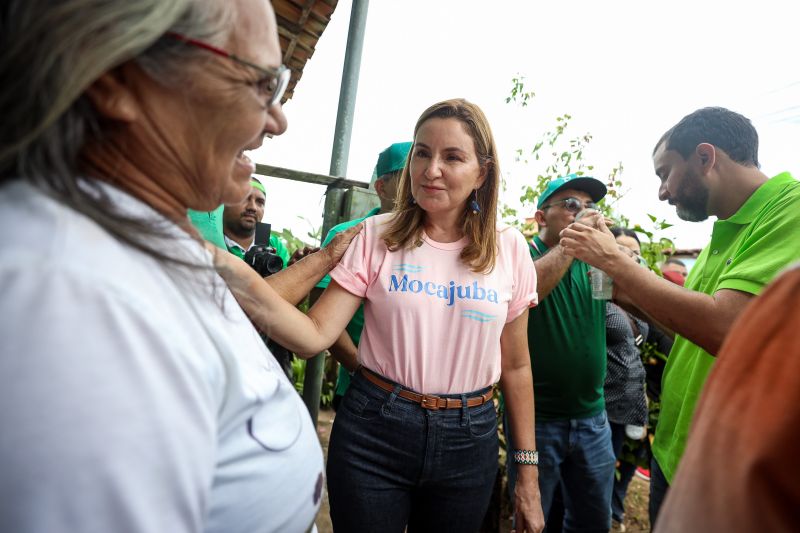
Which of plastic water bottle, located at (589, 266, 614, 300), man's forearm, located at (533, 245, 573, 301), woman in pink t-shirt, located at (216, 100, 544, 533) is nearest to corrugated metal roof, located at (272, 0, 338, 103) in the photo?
woman in pink t-shirt, located at (216, 100, 544, 533)

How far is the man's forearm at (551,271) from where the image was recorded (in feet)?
7.98

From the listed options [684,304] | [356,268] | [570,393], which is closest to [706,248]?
[684,304]

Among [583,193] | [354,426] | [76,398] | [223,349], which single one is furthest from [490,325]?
[583,193]

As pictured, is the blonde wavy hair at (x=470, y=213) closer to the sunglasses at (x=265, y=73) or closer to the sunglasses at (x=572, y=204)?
the sunglasses at (x=265, y=73)

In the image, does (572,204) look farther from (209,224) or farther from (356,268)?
(209,224)

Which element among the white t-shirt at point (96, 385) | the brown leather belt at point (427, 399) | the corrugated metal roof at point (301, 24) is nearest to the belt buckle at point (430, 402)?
the brown leather belt at point (427, 399)

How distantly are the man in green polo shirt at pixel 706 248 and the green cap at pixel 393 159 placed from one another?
1161 mm

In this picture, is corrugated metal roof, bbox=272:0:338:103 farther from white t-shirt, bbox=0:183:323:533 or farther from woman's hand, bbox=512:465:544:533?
woman's hand, bbox=512:465:544:533

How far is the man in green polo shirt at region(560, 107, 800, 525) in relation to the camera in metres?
1.68

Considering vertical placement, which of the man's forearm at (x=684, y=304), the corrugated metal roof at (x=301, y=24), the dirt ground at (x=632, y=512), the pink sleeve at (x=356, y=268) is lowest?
the dirt ground at (x=632, y=512)

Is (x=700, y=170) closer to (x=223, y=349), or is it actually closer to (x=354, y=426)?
(x=354, y=426)

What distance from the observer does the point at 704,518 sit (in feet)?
1.62

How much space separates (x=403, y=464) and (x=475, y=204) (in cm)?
109

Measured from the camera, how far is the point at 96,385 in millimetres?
503
